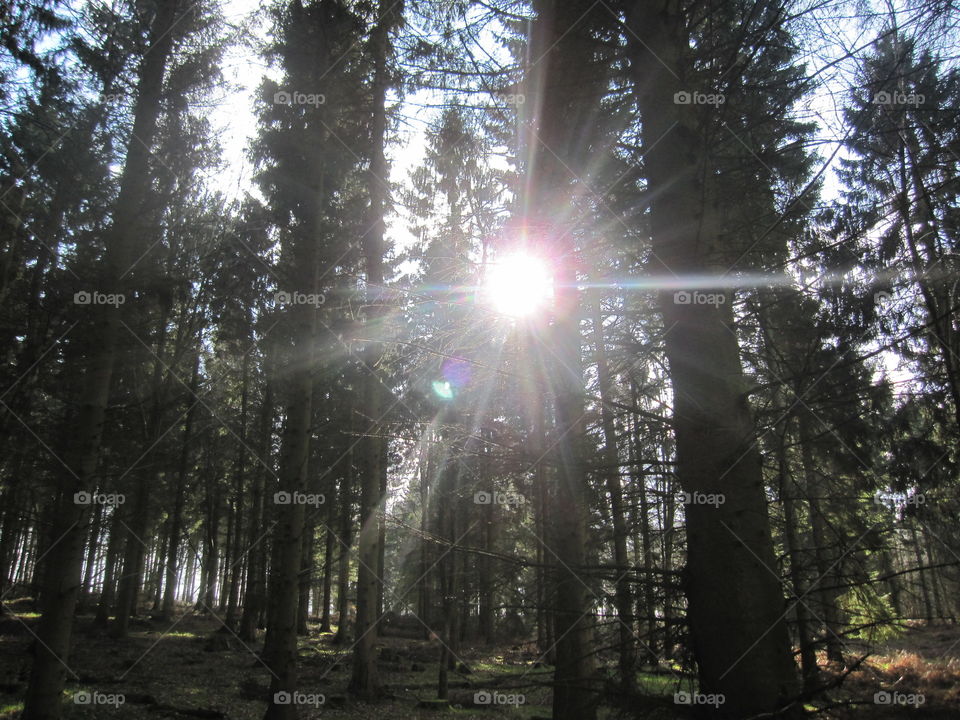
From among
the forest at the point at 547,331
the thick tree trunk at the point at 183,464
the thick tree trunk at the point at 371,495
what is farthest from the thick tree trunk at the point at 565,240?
the thick tree trunk at the point at 183,464

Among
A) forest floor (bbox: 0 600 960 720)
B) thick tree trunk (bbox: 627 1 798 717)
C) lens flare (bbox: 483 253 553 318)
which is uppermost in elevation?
lens flare (bbox: 483 253 553 318)

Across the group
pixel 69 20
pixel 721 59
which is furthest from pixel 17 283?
pixel 721 59

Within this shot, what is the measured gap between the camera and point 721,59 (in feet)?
10.5

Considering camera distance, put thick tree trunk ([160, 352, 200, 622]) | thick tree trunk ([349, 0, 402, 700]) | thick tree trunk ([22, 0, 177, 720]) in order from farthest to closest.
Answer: thick tree trunk ([160, 352, 200, 622]) → thick tree trunk ([349, 0, 402, 700]) → thick tree trunk ([22, 0, 177, 720])

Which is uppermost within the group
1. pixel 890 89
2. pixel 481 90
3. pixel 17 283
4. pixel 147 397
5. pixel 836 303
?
pixel 17 283

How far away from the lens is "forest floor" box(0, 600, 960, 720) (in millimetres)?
9031

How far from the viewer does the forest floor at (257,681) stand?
903cm

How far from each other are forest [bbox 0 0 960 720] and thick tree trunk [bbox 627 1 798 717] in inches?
0.6

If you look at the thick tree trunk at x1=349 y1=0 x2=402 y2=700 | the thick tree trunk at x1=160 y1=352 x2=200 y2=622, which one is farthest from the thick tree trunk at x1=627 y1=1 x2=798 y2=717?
the thick tree trunk at x1=160 y1=352 x2=200 y2=622

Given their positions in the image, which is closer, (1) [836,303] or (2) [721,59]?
(1) [836,303]

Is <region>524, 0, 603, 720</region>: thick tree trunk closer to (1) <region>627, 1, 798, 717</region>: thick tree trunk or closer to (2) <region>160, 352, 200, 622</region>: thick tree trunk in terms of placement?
(1) <region>627, 1, 798, 717</region>: thick tree trunk

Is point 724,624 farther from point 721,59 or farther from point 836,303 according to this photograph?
point 721,59

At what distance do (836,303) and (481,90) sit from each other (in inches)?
98.8

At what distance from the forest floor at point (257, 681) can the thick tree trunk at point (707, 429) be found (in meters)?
0.51
